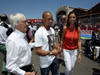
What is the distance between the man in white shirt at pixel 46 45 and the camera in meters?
3.74

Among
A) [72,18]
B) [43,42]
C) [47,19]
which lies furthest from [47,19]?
[72,18]

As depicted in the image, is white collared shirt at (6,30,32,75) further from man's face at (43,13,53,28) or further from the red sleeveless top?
the red sleeveless top

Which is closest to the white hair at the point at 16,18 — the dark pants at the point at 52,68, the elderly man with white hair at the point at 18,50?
the elderly man with white hair at the point at 18,50

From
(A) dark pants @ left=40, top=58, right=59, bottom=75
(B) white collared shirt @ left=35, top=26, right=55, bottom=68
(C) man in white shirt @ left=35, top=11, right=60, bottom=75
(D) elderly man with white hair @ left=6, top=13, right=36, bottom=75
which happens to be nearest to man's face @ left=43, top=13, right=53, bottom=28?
(C) man in white shirt @ left=35, top=11, right=60, bottom=75

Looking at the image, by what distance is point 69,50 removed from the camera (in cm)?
498

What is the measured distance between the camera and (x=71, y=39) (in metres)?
5.00

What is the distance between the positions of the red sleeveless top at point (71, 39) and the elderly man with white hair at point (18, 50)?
2.17 metres

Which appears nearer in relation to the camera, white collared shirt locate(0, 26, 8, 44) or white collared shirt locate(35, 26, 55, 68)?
white collared shirt locate(35, 26, 55, 68)

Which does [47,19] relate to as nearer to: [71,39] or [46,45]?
[46,45]

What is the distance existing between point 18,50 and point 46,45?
1.28 meters

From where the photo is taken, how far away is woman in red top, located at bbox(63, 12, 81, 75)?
495 cm

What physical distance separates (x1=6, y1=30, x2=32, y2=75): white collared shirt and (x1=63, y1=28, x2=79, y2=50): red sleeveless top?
2.27 meters

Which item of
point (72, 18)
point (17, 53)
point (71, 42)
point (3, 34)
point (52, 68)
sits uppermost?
point (72, 18)

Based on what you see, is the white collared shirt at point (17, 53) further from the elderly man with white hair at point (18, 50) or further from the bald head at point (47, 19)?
the bald head at point (47, 19)
